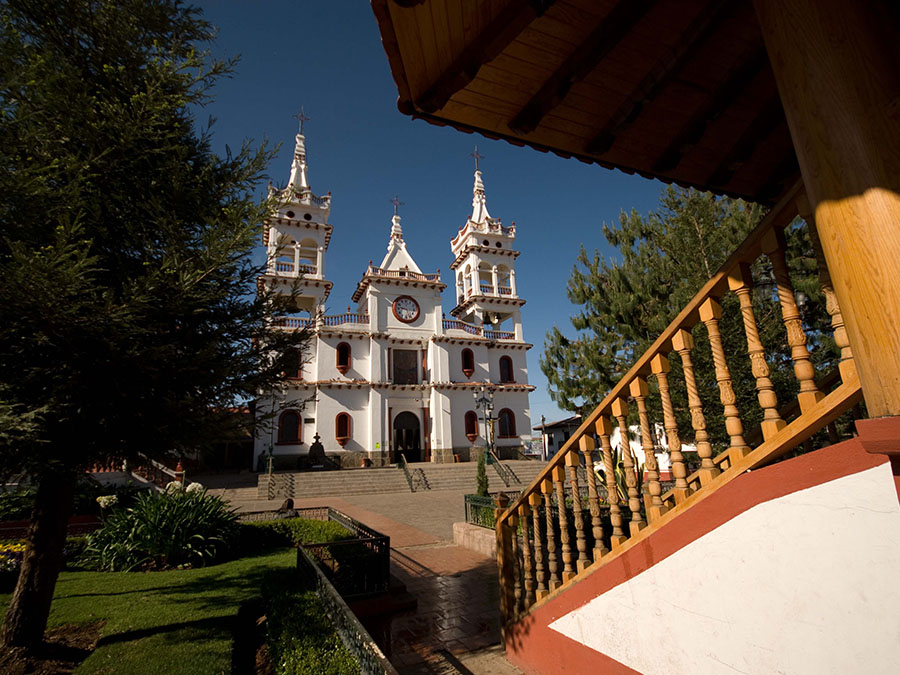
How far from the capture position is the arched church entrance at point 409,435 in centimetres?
3112

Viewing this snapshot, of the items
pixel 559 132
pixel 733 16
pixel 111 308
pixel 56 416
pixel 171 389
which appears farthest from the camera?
pixel 171 389

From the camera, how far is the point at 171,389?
15.9 feet

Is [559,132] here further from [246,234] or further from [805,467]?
[246,234]

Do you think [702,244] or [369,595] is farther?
[702,244]

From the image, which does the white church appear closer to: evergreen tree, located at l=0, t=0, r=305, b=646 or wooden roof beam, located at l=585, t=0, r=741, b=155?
evergreen tree, located at l=0, t=0, r=305, b=646

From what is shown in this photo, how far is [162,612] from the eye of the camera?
589cm

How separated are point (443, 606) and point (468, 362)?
27.4m

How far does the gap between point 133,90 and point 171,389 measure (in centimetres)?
344

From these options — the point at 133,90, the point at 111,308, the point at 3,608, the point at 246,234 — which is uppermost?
the point at 133,90

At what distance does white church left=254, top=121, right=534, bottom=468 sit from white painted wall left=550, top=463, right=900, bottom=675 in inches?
989

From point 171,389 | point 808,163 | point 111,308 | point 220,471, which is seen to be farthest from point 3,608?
point 220,471

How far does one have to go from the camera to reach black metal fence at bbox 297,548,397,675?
9.00ft

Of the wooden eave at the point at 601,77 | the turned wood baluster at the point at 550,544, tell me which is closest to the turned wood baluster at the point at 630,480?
the turned wood baluster at the point at 550,544

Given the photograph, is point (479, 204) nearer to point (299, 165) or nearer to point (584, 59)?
point (299, 165)
